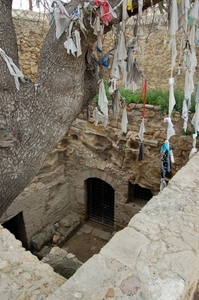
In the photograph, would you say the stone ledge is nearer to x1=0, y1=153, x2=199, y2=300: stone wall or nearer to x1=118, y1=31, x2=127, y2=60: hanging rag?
x1=0, y1=153, x2=199, y2=300: stone wall

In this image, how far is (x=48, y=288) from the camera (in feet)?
7.79

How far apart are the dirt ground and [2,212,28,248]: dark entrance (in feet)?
3.86

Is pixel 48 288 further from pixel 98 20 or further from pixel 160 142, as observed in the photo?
pixel 160 142

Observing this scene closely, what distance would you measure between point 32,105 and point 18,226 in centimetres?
572

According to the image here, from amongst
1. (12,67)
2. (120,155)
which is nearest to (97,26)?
(12,67)

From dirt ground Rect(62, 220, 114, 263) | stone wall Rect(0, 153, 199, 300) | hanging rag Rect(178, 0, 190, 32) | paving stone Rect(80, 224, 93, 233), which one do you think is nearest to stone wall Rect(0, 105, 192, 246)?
paving stone Rect(80, 224, 93, 233)

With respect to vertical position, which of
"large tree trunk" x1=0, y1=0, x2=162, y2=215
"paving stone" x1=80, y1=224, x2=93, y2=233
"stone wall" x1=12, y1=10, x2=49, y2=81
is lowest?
"paving stone" x1=80, y1=224, x2=93, y2=233

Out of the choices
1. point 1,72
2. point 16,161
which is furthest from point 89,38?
point 16,161

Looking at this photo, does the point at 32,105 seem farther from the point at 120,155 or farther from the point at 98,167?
the point at 98,167

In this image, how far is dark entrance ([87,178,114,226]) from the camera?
7316 millimetres

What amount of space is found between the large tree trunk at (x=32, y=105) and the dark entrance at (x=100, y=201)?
5238mm

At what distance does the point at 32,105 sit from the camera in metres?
2.05

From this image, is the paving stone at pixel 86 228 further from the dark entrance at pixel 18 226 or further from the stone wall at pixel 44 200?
the dark entrance at pixel 18 226

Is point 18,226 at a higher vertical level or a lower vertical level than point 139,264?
lower
